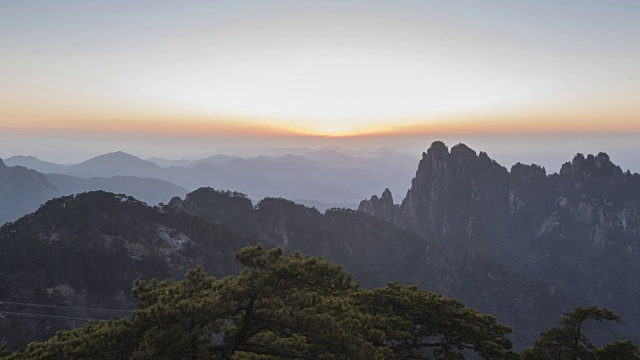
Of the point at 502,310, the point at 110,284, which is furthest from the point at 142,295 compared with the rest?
the point at 502,310

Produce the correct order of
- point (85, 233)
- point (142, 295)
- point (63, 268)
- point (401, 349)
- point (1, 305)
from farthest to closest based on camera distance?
point (85, 233)
point (63, 268)
point (1, 305)
point (401, 349)
point (142, 295)

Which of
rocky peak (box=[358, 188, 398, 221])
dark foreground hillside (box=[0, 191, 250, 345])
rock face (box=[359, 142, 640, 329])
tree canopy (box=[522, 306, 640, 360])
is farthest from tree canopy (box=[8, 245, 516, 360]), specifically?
rocky peak (box=[358, 188, 398, 221])

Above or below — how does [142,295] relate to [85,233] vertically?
above

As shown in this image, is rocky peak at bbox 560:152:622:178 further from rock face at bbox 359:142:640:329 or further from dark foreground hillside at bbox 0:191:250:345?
dark foreground hillside at bbox 0:191:250:345

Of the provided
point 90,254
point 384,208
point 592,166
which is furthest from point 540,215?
point 90,254

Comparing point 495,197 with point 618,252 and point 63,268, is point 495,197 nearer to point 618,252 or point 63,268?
point 618,252

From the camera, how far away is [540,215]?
145875 mm

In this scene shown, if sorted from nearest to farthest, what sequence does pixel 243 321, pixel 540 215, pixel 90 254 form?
pixel 243 321 < pixel 90 254 < pixel 540 215

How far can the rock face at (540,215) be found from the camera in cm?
12350

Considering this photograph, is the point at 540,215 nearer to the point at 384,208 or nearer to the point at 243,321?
the point at 384,208

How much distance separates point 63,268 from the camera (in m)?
45.7

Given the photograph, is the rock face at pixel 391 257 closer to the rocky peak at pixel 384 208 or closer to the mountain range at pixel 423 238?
the mountain range at pixel 423 238

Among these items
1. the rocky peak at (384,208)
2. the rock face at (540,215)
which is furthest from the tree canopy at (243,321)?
the rocky peak at (384,208)

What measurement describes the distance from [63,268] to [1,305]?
327 inches
